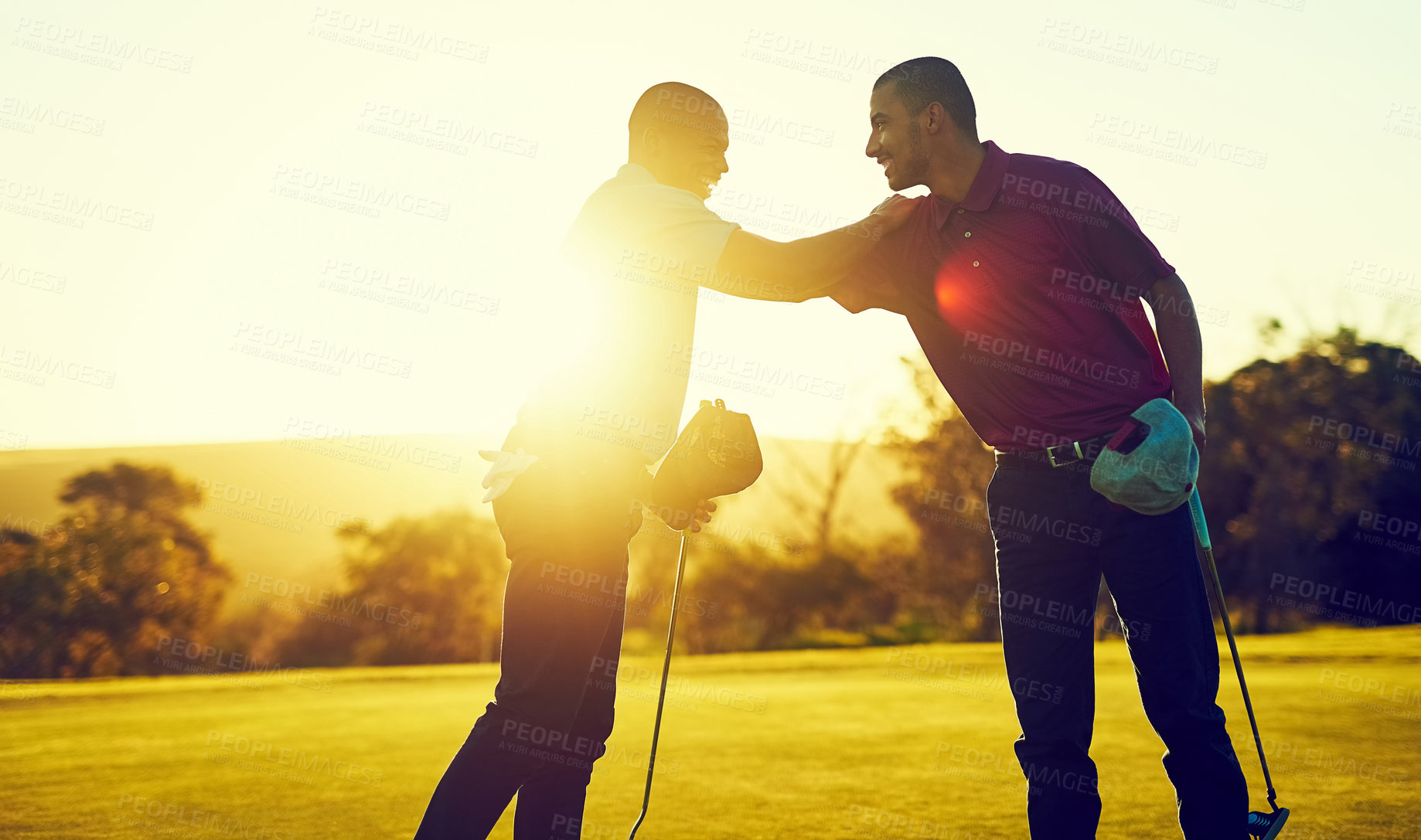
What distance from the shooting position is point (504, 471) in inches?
86.9

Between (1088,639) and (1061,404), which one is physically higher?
(1061,404)

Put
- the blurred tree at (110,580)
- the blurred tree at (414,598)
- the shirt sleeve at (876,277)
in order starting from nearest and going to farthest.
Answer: the shirt sleeve at (876,277), the blurred tree at (110,580), the blurred tree at (414,598)

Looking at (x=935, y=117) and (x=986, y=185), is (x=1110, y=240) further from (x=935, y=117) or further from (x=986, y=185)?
(x=935, y=117)

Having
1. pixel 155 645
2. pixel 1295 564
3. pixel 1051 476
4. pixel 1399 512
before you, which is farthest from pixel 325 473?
pixel 1051 476

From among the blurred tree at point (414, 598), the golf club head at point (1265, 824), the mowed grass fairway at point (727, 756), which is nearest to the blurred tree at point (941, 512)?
the blurred tree at point (414, 598)

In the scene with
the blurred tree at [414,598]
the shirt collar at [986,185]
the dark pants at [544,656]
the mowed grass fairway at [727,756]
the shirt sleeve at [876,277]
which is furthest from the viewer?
the blurred tree at [414,598]

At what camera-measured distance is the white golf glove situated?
7.12 feet

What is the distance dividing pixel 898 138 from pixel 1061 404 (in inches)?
33.0

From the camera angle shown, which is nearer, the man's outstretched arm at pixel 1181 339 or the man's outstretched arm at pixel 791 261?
the man's outstretched arm at pixel 791 261

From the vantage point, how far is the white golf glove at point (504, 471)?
2.17 metres

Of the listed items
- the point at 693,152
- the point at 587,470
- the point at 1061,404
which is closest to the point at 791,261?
the point at 693,152

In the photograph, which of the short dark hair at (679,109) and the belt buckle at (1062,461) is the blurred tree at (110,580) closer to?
the short dark hair at (679,109)

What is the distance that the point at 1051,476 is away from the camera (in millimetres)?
2430

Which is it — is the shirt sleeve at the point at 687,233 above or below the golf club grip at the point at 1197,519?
above
